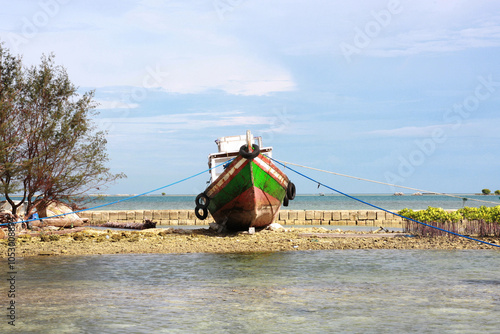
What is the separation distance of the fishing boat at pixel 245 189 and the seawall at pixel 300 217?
979 cm

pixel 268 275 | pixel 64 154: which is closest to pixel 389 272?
pixel 268 275

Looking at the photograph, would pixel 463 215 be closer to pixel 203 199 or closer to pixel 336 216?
pixel 203 199

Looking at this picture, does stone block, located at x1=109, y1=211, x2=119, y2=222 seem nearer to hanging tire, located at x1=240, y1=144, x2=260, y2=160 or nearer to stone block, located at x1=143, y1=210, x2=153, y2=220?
stone block, located at x1=143, y1=210, x2=153, y2=220

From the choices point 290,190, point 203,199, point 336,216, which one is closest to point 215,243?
point 203,199

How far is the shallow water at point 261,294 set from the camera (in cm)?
716

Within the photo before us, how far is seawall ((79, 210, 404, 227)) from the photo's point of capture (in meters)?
28.7

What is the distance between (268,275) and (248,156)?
607 cm

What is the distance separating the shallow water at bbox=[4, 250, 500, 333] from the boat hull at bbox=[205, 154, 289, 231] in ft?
11.1

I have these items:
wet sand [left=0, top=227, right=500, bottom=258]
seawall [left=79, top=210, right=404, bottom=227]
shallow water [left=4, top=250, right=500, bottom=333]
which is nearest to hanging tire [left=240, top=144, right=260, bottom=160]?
wet sand [left=0, top=227, right=500, bottom=258]

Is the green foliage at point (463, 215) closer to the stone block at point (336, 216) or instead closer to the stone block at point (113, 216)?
the stone block at point (336, 216)

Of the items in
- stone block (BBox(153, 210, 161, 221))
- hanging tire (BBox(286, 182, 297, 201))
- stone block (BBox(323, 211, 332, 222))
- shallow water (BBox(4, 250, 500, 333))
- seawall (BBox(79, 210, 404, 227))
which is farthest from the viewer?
stone block (BBox(153, 210, 161, 221))

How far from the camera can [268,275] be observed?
433 inches

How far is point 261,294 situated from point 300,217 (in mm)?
20540

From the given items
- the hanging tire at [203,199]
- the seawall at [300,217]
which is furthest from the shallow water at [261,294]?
the seawall at [300,217]
